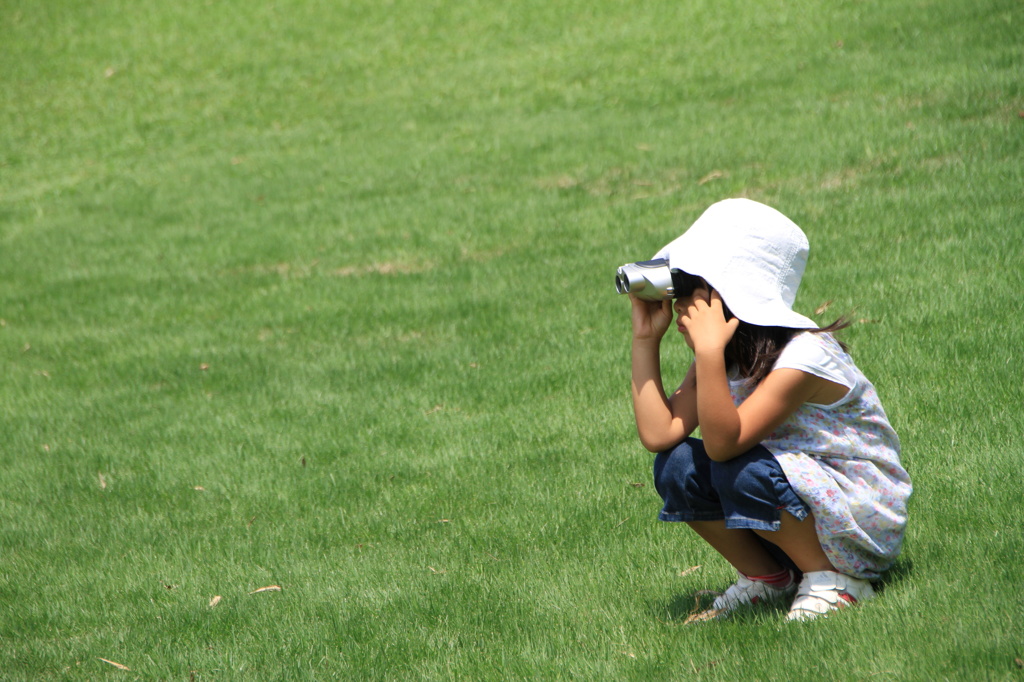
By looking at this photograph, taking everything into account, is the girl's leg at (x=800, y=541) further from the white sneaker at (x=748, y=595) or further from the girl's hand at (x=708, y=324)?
the girl's hand at (x=708, y=324)

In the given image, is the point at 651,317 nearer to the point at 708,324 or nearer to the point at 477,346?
the point at 708,324

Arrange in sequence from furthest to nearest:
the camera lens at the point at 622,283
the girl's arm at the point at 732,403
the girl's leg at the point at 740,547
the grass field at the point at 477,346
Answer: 1. the grass field at the point at 477,346
2. the girl's leg at the point at 740,547
3. the camera lens at the point at 622,283
4. the girl's arm at the point at 732,403

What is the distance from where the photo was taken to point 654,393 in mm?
3387

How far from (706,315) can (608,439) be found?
7.86 ft

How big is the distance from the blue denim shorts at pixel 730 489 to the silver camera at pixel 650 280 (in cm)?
53

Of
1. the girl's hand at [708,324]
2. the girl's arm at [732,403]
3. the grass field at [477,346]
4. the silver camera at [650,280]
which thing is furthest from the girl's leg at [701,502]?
the silver camera at [650,280]

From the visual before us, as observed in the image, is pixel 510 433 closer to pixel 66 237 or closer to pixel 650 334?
pixel 650 334

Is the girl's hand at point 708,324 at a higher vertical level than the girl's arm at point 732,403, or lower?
higher

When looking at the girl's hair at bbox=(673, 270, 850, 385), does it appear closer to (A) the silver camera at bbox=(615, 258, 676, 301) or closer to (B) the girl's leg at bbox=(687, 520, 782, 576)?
(A) the silver camera at bbox=(615, 258, 676, 301)

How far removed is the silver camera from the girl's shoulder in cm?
43

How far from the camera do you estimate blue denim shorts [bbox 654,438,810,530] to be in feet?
10.2

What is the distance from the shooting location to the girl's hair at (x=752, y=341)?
318 cm

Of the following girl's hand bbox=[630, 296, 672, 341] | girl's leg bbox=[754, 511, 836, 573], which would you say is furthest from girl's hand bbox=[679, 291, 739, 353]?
girl's leg bbox=[754, 511, 836, 573]

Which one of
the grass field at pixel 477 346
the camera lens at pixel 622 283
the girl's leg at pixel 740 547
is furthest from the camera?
the grass field at pixel 477 346
